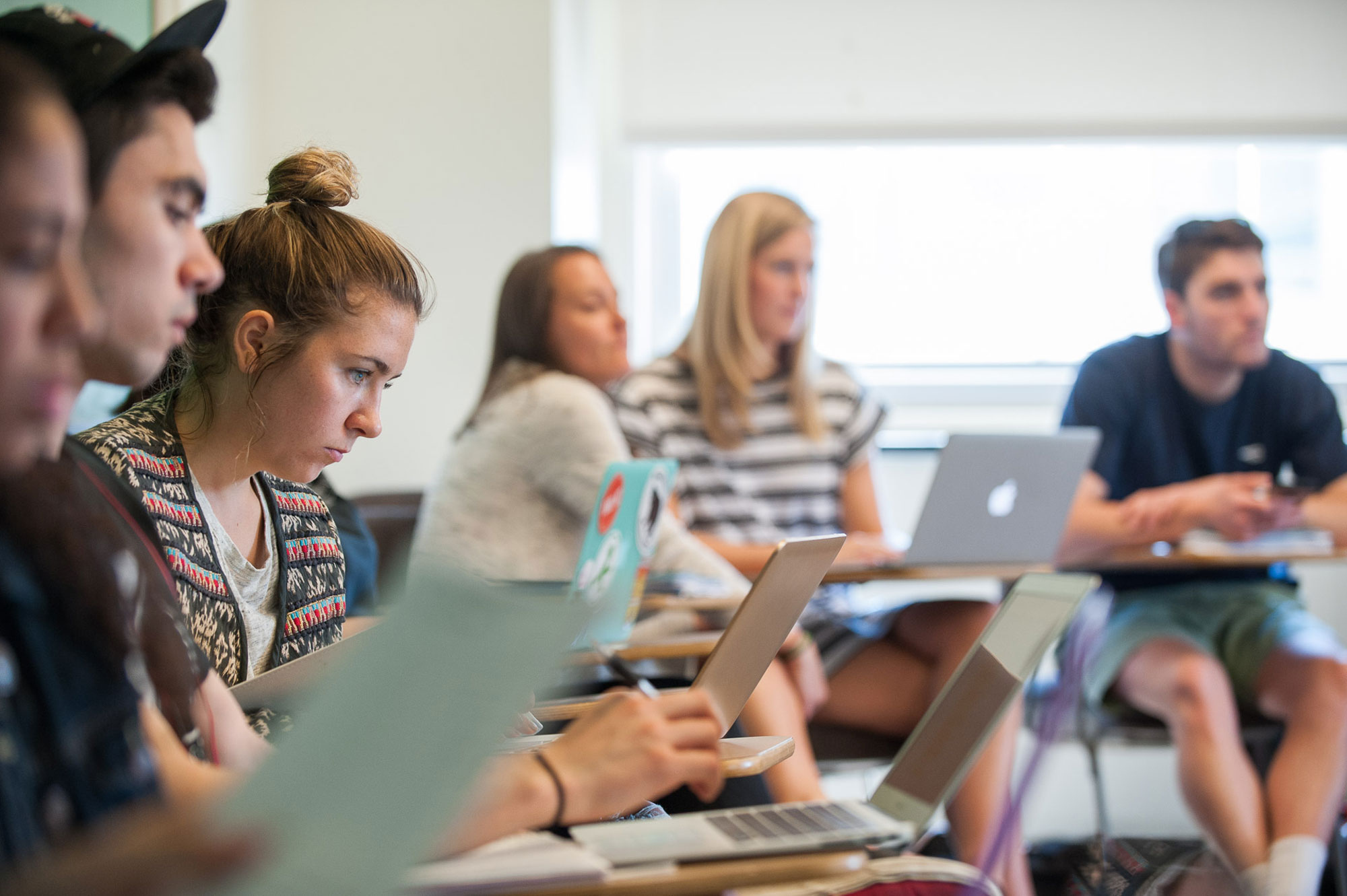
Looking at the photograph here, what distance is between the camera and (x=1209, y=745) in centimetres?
203

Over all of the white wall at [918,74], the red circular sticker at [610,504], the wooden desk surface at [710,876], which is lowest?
the wooden desk surface at [710,876]

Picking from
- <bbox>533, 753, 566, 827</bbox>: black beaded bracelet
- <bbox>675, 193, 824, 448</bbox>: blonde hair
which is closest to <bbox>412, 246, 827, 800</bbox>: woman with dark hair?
<bbox>675, 193, 824, 448</bbox>: blonde hair

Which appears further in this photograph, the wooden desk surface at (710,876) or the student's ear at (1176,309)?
the student's ear at (1176,309)

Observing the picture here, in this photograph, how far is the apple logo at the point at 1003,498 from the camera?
6.57 feet

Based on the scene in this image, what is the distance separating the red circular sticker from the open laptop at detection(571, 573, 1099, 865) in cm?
60

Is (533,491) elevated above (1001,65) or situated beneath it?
situated beneath

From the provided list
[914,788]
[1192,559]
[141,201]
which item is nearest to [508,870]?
[914,788]

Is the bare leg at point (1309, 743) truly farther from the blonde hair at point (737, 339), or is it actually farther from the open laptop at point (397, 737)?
the open laptop at point (397, 737)

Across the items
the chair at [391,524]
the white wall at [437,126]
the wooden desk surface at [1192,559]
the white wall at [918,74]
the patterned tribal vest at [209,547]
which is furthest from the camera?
the white wall at [918,74]

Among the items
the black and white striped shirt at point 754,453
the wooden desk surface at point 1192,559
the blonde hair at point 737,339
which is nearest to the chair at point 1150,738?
the wooden desk surface at point 1192,559

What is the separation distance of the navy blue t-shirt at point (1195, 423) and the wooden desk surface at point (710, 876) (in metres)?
1.94

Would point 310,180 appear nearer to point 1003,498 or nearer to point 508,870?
point 508,870

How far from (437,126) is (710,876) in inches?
106

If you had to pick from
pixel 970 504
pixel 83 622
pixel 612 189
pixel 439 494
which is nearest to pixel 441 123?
pixel 612 189
